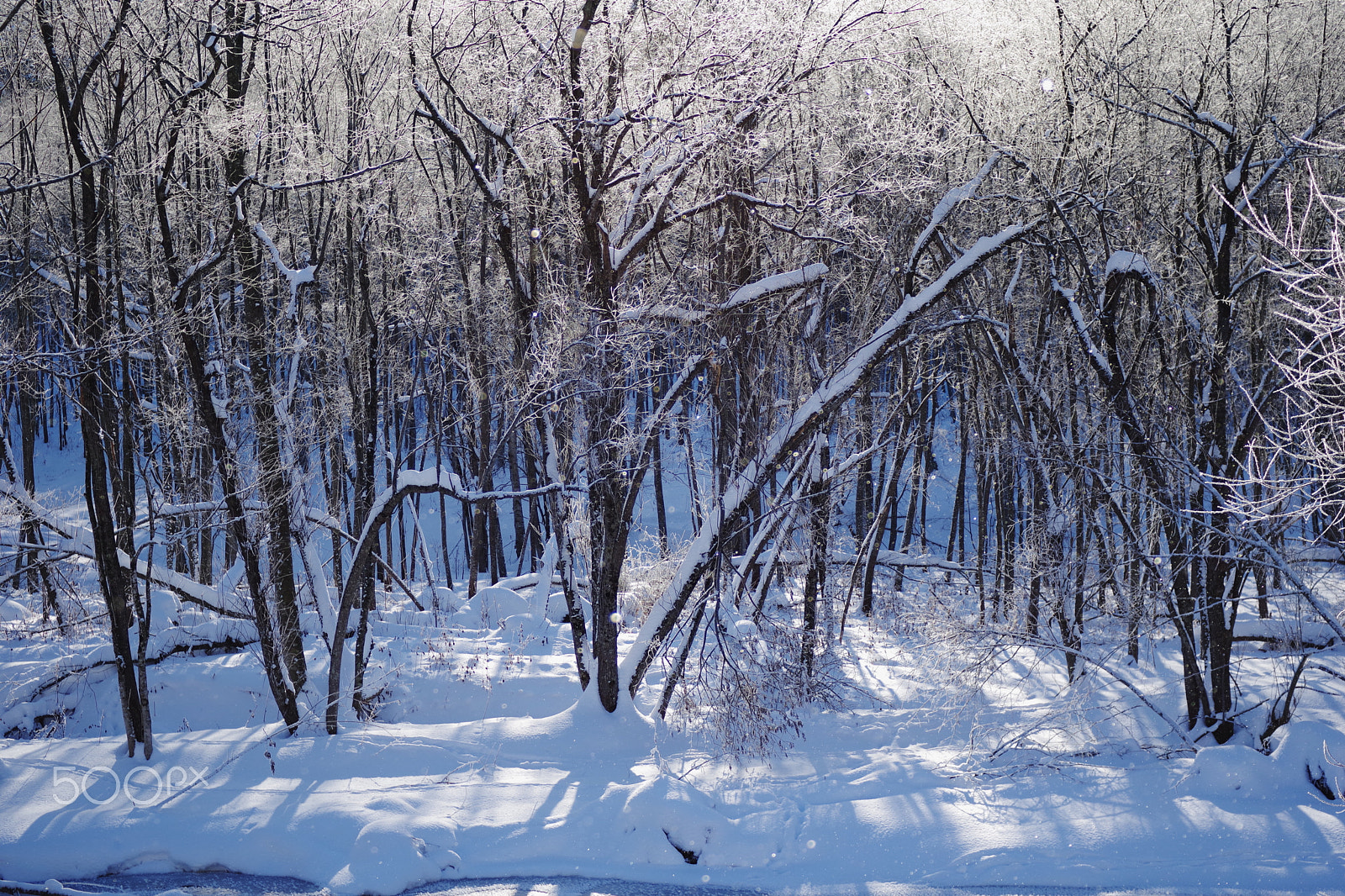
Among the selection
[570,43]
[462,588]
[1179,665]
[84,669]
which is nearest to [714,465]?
[570,43]

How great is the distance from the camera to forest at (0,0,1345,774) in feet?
26.7

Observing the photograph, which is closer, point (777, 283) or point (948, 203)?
point (777, 283)

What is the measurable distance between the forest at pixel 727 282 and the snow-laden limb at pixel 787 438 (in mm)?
47

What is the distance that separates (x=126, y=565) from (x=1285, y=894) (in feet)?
32.5

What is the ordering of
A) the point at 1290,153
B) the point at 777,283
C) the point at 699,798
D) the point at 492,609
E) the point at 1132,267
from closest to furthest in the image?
the point at 699,798 < the point at 1290,153 < the point at 1132,267 < the point at 777,283 < the point at 492,609

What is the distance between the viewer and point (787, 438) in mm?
8539

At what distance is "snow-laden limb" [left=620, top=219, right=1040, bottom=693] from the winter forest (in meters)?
0.05

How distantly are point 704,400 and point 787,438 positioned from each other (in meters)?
1.97

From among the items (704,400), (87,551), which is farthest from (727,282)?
(87,551)

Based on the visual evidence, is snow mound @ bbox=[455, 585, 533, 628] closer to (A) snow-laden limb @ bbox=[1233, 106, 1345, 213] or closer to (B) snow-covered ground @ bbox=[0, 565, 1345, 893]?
(B) snow-covered ground @ bbox=[0, 565, 1345, 893]

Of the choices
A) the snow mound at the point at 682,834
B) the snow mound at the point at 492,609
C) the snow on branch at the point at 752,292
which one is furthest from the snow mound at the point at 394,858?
the snow mound at the point at 492,609

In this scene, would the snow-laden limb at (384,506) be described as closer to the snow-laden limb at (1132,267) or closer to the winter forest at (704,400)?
the winter forest at (704,400)

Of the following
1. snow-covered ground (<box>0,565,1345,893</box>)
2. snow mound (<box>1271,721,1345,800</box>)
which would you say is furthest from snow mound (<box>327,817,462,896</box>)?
snow mound (<box>1271,721,1345,800</box>)

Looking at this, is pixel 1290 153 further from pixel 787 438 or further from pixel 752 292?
pixel 787 438
